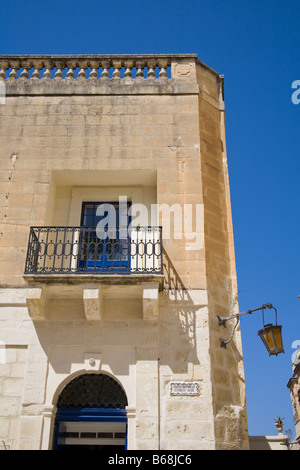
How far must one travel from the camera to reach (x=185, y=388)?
7.30 meters

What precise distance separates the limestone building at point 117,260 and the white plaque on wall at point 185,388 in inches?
0.6

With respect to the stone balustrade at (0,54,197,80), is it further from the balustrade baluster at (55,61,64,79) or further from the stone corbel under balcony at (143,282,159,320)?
the stone corbel under balcony at (143,282,159,320)

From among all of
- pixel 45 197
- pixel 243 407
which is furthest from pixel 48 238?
pixel 243 407

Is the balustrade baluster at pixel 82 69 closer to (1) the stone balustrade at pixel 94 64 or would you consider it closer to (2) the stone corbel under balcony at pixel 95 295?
(1) the stone balustrade at pixel 94 64

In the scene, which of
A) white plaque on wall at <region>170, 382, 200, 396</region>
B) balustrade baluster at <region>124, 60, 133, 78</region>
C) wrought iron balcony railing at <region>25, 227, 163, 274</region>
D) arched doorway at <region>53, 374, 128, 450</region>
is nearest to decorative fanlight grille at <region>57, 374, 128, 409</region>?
arched doorway at <region>53, 374, 128, 450</region>

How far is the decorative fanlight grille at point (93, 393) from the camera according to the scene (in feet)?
24.7

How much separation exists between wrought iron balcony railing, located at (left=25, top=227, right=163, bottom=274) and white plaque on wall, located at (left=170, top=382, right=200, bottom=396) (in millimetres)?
1745

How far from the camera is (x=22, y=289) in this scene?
8070 millimetres

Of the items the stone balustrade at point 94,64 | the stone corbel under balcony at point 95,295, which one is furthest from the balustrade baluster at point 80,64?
the stone corbel under balcony at point 95,295

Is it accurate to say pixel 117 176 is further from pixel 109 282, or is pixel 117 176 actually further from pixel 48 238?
pixel 109 282

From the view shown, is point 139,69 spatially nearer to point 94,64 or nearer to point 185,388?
Answer: point 94,64

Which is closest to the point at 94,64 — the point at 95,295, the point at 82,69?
the point at 82,69

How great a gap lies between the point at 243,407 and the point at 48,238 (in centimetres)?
430

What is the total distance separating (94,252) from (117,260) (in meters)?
0.44
